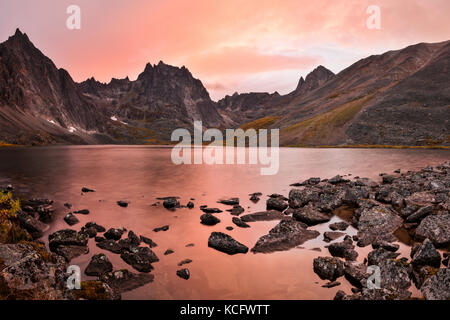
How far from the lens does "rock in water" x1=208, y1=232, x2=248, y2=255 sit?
14175 mm

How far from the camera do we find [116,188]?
3684 cm

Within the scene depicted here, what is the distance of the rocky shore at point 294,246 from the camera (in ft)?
29.8

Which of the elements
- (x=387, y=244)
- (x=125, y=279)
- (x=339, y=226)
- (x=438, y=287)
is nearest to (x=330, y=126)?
(x=339, y=226)

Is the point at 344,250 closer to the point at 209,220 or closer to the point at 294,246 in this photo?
the point at 294,246

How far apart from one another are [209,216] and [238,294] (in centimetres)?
961

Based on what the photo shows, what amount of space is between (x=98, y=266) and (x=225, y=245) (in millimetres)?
6679

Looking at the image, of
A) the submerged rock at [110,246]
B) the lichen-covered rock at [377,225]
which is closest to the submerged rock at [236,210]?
the lichen-covered rock at [377,225]

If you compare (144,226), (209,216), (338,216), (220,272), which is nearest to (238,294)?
(220,272)

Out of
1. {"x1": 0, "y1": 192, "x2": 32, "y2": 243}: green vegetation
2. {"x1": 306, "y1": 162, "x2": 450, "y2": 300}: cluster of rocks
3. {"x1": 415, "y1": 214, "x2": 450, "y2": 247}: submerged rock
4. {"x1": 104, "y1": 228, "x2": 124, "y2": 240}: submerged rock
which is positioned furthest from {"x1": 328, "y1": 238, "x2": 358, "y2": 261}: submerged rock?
{"x1": 0, "y1": 192, "x2": 32, "y2": 243}: green vegetation

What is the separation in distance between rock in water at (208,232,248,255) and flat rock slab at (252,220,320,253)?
84 centimetres

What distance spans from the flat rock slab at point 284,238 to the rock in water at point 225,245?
0.84 meters

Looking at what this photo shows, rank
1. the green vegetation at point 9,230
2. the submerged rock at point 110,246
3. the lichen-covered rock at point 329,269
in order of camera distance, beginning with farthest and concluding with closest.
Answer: the submerged rock at point 110,246, the green vegetation at point 9,230, the lichen-covered rock at point 329,269

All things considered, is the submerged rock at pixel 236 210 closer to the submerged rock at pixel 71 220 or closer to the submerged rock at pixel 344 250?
the submerged rock at pixel 344 250

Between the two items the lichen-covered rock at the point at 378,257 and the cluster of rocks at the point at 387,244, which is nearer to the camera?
the cluster of rocks at the point at 387,244
